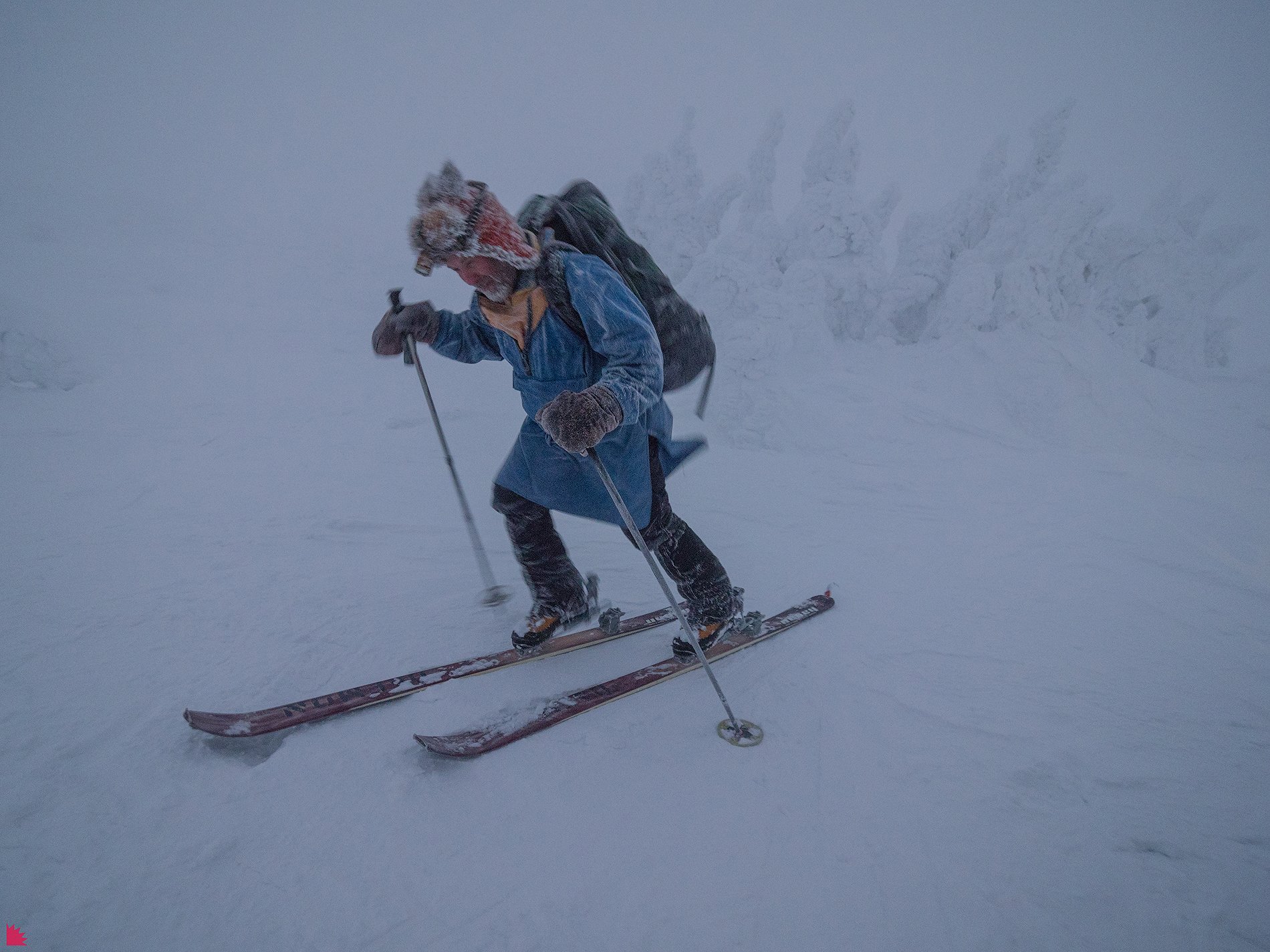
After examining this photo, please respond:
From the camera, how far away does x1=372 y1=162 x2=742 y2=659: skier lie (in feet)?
5.15

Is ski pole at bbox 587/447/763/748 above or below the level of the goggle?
below

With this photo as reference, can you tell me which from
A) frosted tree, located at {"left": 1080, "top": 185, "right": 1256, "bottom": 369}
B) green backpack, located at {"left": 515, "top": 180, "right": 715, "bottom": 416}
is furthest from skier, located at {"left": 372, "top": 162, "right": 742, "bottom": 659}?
frosted tree, located at {"left": 1080, "top": 185, "right": 1256, "bottom": 369}

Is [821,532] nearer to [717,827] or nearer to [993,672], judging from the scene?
[993,672]

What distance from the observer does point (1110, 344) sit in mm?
13102

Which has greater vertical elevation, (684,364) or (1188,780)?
(684,364)

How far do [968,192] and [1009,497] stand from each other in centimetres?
1541

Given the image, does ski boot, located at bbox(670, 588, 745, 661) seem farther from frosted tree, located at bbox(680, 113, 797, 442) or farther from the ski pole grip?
frosted tree, located at bbox(680, 113, 797, 442)

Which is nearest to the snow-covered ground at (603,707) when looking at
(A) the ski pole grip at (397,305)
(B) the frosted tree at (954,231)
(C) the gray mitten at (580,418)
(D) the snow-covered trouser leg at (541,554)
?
(D) the snow-covered trouser leg at (541,554)

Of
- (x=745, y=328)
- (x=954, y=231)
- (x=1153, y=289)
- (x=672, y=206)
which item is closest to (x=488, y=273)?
(x=745, y=328)

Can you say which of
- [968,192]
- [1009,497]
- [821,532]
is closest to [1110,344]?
[968,192]

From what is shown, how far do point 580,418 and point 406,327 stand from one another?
1164 mm

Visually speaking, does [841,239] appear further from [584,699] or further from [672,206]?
[584,699]

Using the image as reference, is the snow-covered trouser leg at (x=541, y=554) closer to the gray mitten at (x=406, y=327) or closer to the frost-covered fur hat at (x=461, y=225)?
the gray mitten at (x=406, y=327)

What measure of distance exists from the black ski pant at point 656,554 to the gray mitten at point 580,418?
2.36ft
